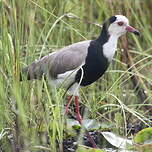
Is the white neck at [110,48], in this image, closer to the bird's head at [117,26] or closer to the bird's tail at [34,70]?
the bird's head at [117,26]

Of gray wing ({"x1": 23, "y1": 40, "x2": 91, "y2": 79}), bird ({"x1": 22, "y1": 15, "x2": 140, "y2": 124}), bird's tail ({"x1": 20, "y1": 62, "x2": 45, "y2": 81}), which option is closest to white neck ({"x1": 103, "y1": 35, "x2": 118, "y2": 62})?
bird ({"x1": 22, "y1": 15, "x2": 140, "y2": 124})

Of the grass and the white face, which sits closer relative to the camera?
the grass

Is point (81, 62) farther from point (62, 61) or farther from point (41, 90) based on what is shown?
point (41, 90)

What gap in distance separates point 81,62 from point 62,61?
0.47 feet

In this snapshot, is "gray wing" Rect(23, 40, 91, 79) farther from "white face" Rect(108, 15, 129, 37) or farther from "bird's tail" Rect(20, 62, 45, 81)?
"white face" Rect(108, 15, 129, 37)

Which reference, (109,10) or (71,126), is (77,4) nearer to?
(109,10)

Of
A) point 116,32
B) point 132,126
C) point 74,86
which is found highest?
point 116,32

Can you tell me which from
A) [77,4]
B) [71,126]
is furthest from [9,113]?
[77,4]

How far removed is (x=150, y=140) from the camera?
3258mm

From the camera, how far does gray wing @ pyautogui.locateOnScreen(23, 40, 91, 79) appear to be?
4105 millimetres

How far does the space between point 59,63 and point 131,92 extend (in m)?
0.77

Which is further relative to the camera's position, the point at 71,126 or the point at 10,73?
the point at 71,126

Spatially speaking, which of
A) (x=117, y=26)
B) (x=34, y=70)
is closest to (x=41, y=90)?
(x=34, y=70)

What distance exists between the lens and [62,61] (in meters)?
4.17
